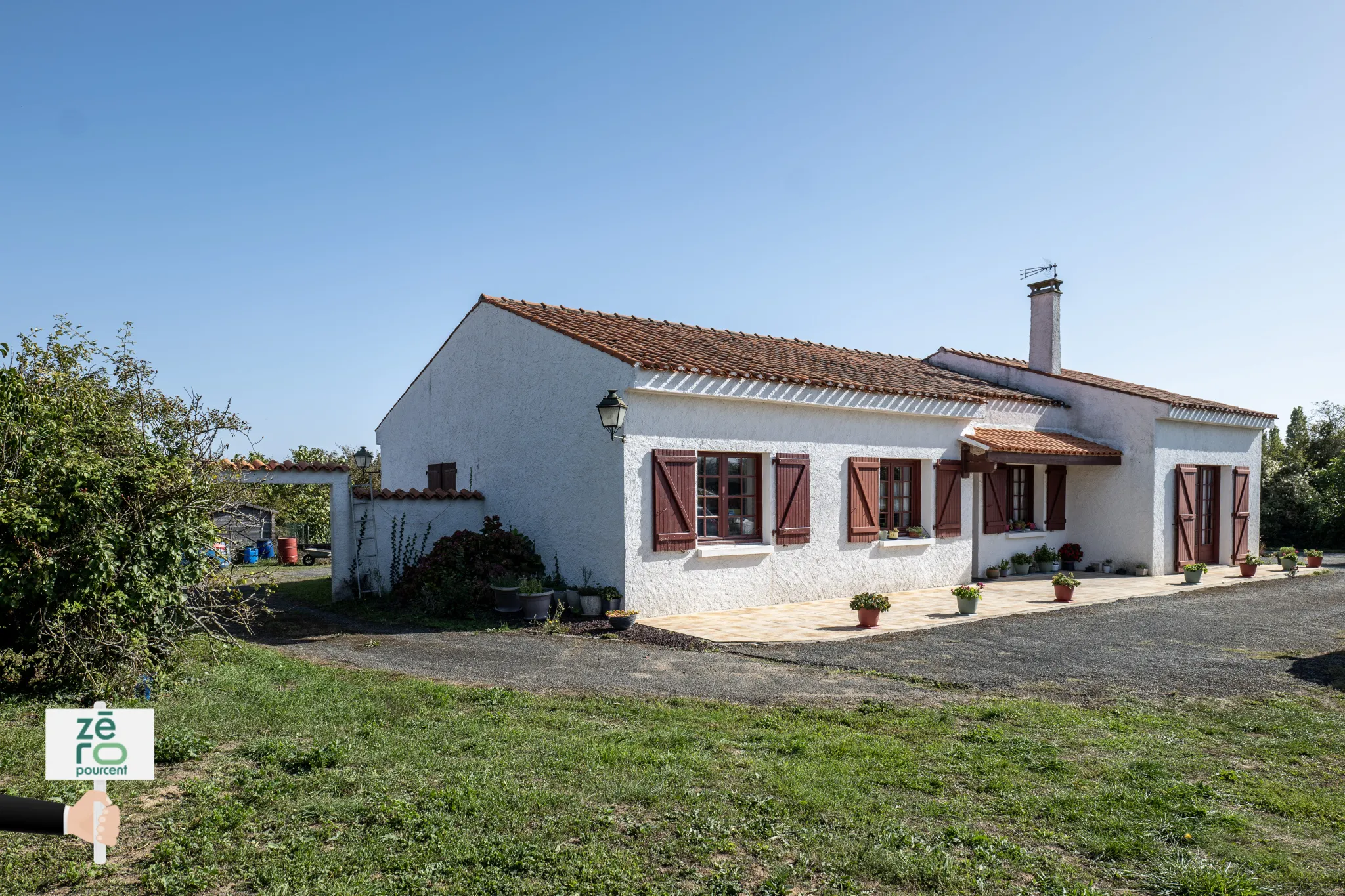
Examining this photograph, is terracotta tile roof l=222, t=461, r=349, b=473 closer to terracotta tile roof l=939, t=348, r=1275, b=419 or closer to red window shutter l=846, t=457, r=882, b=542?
red window shutter l=846, t=457, r=882, b=542

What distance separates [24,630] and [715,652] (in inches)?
236

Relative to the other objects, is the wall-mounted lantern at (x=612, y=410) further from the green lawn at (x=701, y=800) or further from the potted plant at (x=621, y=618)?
the green lawn at (x=701, y=800)

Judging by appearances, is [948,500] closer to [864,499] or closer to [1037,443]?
[864,499]

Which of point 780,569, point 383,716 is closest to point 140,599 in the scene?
point 383,716

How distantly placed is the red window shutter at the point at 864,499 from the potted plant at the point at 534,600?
16.9 feet

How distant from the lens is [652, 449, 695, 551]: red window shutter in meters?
11.3

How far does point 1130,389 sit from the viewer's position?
1906cm

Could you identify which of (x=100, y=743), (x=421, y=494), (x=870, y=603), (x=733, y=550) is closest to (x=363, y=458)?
(x=421, y=494)

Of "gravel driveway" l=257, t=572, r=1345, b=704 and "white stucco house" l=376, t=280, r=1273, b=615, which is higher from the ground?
"white stucco house" l=376, t=280, r=1273, b=615

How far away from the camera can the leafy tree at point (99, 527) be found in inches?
231

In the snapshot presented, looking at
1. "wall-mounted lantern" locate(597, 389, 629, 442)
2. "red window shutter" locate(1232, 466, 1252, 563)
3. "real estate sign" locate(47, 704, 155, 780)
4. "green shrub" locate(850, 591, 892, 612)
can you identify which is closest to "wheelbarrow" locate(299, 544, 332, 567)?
"wall-mounted lantern" locate(597, 389, 629, 442)

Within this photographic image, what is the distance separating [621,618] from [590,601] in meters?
0.87

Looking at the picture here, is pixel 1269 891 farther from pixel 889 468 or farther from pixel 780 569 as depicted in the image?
pixel 889 468

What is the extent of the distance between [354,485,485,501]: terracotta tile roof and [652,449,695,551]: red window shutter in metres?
3.99
